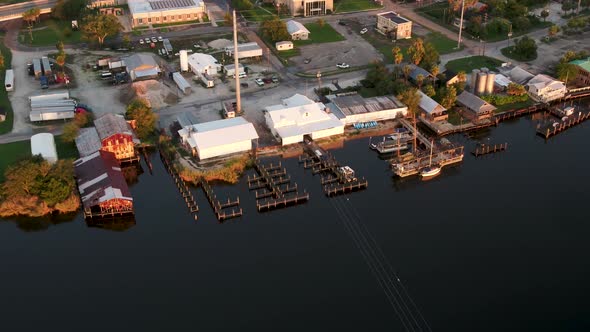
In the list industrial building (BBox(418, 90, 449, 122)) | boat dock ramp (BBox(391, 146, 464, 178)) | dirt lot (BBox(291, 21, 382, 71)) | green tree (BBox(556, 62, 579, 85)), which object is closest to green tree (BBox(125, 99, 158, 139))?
dirt lot (BBox(291, 21, 382, 71))

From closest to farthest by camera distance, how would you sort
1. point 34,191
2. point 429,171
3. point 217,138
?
point 34,191 < point 429,171 < point 217,138

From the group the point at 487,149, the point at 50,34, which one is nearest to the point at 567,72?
the point at 487,149

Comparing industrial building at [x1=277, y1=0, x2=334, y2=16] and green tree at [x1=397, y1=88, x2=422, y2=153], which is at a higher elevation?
industrial building at [x1=277, y1=0, x2=334, y2=16]

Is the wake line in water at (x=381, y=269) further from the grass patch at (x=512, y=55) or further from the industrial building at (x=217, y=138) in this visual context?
the grass patch at (x=512, y=55)

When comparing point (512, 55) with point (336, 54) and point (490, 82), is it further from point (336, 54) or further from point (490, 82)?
point (336, 54)

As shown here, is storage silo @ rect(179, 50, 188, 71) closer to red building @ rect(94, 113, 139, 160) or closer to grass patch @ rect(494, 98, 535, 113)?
red building @ rect(94, 113, 139, 160)

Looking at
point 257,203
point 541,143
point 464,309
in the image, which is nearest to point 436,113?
point 541,143

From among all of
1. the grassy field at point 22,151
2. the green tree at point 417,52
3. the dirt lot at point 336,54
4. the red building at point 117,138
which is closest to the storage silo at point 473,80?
the green tree at point 417,52
